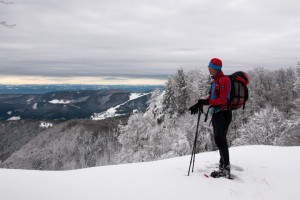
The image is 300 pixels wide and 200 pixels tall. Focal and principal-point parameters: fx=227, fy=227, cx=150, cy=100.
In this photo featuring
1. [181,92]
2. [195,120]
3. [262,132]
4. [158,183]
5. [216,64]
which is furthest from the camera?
[181,92]

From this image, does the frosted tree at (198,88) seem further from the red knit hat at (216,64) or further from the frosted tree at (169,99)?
the red knit hat at (216,64)

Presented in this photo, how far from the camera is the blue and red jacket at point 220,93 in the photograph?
174 inches

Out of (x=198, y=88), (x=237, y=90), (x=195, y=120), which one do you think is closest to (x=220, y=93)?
(x=237, y=90)

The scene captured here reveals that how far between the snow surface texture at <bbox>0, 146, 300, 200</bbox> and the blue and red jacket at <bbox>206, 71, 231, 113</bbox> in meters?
1.53

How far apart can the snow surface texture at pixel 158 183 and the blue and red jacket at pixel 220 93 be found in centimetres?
153

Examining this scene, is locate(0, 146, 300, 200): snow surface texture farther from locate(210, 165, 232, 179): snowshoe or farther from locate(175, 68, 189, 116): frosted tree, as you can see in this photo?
locate(175, 68, 189, 116): frosted tree

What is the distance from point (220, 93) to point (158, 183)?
2.12 metres

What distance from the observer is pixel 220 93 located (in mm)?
4480

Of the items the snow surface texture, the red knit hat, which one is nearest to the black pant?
the snow surface texture

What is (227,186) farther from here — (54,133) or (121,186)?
(54,133)

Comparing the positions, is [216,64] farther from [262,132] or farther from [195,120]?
[195,120]

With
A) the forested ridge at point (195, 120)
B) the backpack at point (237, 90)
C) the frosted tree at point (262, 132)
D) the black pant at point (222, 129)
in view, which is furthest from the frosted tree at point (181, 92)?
the backpack at point (237, 90)

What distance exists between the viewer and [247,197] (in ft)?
13.1

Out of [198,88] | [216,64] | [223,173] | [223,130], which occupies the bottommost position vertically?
[223,173]
